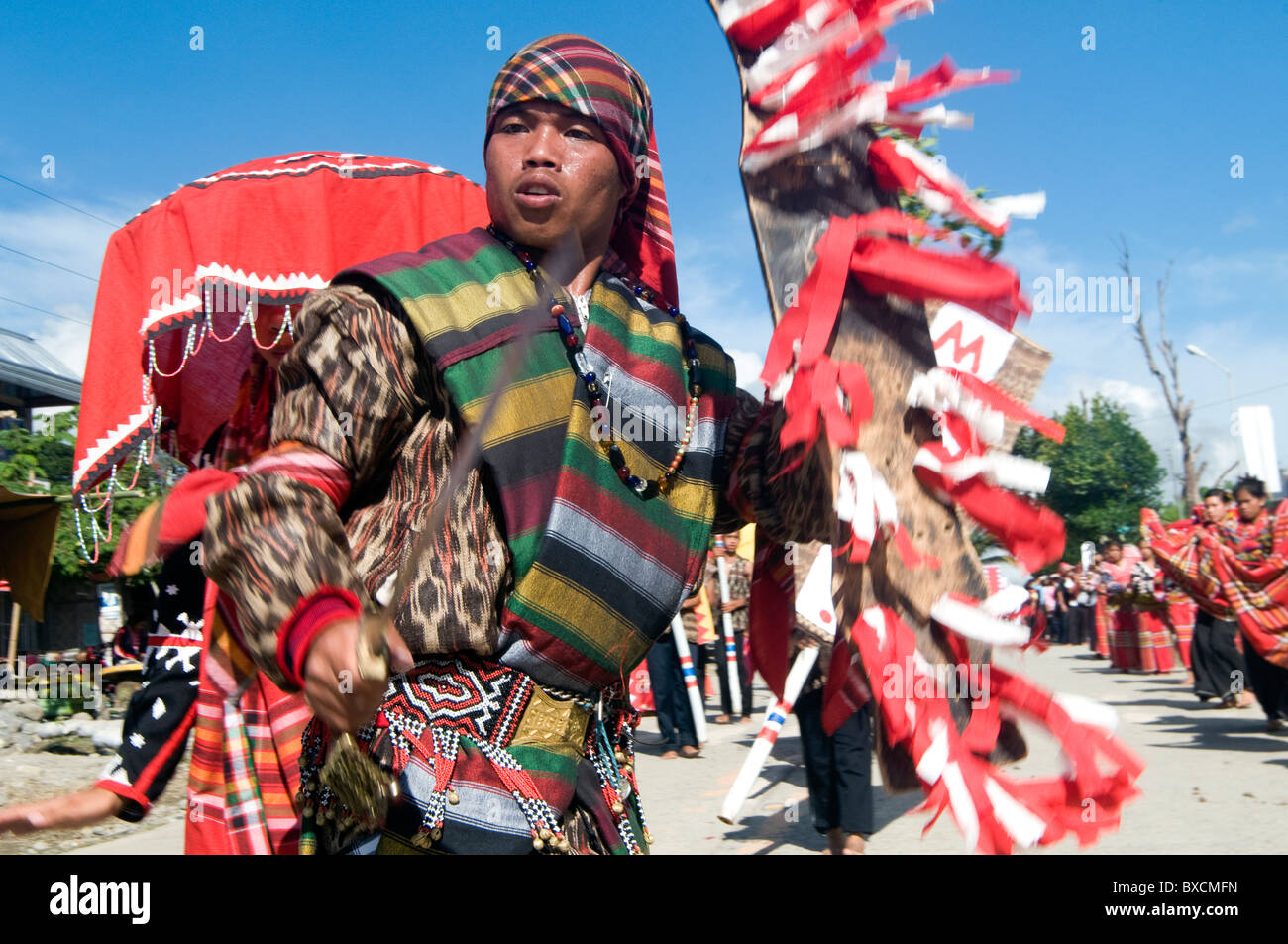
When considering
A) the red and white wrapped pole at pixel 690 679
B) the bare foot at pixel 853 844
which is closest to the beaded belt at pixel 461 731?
Answer: the bare foot at pixel 853 844

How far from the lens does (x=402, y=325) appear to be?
5.10ft

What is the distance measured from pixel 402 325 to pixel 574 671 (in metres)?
0.56

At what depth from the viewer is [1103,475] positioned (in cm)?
4422

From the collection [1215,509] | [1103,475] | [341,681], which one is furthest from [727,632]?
[1103,475]

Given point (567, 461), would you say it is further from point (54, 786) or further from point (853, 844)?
point (54, 786)

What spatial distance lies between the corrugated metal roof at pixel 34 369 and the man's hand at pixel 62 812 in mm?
19035

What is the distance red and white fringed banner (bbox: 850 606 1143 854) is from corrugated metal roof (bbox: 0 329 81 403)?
20642 mm

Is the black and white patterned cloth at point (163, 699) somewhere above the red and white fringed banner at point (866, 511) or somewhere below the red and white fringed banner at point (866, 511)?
below

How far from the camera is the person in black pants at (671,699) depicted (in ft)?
27.8

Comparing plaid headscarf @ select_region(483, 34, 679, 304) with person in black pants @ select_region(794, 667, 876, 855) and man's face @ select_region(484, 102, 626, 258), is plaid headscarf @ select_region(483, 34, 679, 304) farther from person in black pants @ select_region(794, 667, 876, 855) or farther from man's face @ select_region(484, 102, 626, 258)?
person in black pants @ select_region(794, 667, 876, 855)

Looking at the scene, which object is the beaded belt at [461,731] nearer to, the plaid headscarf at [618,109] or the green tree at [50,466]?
the plaid headscarf at [618,109]

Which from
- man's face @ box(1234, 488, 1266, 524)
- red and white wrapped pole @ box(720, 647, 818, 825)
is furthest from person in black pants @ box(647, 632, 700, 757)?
man's face @ box(1234, 488, 1266, 524)
